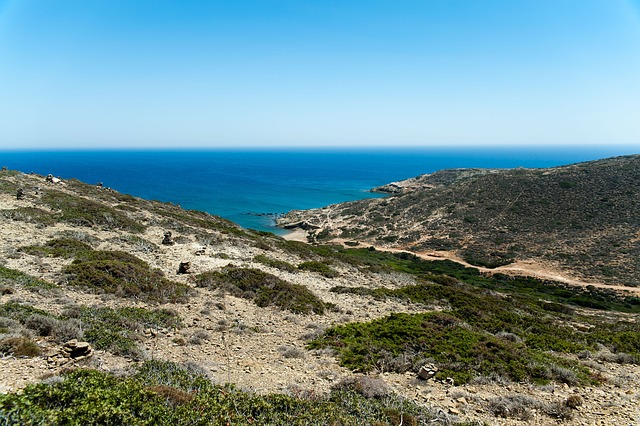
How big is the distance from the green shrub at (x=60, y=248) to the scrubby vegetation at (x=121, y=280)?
0.84 metres

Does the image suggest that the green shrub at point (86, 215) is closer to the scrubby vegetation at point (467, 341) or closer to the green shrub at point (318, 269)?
the green shrub at point (318, 269)

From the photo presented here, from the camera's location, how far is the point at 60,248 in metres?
18.3

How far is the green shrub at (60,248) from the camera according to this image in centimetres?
1717

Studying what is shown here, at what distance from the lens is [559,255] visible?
1880 inches

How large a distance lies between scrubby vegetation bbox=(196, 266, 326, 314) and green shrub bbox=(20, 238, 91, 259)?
6796 mm

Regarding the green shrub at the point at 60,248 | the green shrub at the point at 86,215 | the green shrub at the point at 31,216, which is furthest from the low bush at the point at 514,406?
the green shrub at the point at 31,216

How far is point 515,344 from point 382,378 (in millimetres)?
7194

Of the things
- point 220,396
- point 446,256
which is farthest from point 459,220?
point 220,396

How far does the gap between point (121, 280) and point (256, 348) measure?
7.80 m

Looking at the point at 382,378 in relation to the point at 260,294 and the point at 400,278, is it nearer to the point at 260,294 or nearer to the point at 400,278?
the point at 260,294

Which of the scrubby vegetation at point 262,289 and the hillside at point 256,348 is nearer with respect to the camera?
the hillside at point 256,348

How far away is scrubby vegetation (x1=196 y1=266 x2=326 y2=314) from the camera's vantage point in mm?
16312

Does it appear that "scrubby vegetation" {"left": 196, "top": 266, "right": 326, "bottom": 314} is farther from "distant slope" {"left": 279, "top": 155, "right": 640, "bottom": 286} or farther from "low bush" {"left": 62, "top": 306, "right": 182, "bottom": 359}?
"distant slope" {"left": 279, "top": 155, "right": 640, "bottom": 286}

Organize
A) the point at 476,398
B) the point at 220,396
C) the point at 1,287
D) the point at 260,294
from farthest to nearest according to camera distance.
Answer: the point at 260,294
the point at 1,287
the point at 476,398
the point at 220,396
